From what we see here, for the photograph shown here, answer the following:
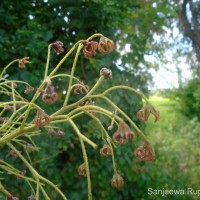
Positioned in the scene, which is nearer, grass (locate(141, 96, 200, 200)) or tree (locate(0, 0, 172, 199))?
tree (locate(0, 0, 172, 199))

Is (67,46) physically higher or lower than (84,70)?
higher

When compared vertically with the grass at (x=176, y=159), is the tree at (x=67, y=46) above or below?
above

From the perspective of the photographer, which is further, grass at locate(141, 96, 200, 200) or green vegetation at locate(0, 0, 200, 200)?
grass at locate(141, 96, 200, 200)

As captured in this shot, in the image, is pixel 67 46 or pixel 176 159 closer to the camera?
pixel 67 46

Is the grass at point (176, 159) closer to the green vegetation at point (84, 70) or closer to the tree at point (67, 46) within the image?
the green vegetation at point (84, 70)

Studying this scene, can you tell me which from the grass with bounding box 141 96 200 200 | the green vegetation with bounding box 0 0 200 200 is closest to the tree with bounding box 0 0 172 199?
the green vegetation with bounding box 0 0 200 200

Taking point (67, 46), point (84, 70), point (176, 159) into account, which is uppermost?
point (67, 46)

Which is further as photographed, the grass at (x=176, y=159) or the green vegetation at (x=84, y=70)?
the grass at (x=176, y=159)

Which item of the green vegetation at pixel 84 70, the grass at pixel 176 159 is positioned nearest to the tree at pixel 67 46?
the green vegetation at pixel 84 70

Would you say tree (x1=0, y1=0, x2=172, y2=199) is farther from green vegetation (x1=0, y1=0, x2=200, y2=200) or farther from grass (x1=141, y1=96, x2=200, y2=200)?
grass (x1=141, y1=96, x2=200, y2=200)

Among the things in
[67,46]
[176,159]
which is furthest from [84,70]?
[176,159]

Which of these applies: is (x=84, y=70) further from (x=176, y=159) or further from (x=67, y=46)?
(x=176, y=159)

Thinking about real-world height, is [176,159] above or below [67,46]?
below

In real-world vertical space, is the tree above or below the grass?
above
